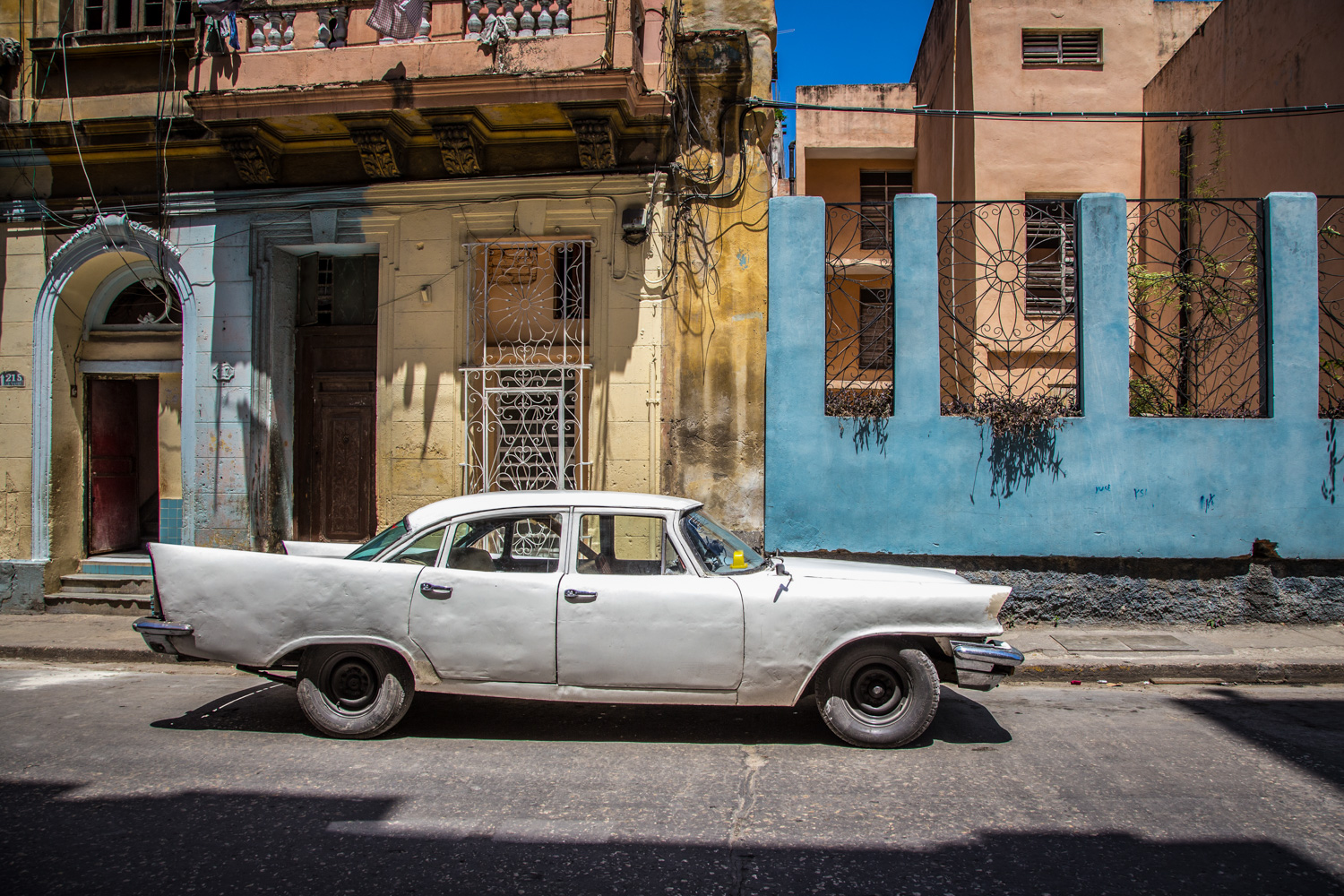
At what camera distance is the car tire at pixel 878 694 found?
441cm

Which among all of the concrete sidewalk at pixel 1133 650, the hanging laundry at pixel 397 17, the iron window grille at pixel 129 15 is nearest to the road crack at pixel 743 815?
the concrete sidewalk at pixel 1133 650

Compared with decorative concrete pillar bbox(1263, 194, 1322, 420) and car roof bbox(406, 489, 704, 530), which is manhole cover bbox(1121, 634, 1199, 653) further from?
car roof bbox(406, 489, 704, 530)

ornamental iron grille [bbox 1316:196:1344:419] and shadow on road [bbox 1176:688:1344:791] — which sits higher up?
ornamental iron grille [bbox 1316:196:1344:419]

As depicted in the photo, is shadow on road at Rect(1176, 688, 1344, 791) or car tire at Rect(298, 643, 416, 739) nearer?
shadow on road at Rect(1176, 688, 1344, 791)

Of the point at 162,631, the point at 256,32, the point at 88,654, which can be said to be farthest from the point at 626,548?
the point at 256,32

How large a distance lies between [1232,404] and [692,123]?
609cm

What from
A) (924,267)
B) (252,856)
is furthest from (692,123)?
(252,856)

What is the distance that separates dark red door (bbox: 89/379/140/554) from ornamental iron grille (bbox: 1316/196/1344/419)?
42.0ft

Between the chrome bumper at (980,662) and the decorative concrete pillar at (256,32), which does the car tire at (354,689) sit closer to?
the chrome bumper at (980,662)

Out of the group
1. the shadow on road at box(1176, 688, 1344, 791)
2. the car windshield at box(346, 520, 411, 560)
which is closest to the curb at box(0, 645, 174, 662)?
the car windshield at box(346, 520, 411, 560)

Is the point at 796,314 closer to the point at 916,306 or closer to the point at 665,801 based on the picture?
the point at 916,306

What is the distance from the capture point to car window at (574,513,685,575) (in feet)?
14.8

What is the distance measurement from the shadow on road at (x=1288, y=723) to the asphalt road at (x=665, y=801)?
2 centimetres

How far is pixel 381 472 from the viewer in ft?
27.3
